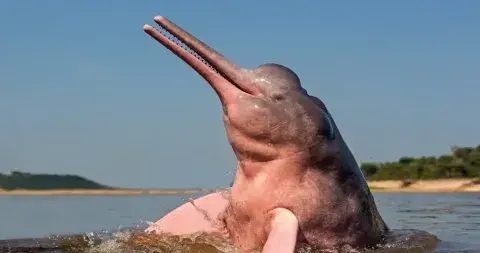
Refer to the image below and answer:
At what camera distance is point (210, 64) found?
7410 mm

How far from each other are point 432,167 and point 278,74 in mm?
71061

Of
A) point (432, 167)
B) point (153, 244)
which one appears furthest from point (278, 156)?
point (432, 167)

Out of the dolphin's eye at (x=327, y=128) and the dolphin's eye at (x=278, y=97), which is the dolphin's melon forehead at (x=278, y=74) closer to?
the dolphin's eye at (x=278, y=97)

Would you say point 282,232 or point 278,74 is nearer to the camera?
point 282,232

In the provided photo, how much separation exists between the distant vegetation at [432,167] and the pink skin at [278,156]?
216ft

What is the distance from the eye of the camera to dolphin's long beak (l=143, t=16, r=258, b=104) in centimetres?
717

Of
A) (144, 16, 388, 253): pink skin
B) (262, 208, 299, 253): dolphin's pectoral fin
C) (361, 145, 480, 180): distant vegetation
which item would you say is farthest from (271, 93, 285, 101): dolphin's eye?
(361, 145, 480, 180): distant vegetation

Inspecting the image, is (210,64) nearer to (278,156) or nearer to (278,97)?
(278,97)

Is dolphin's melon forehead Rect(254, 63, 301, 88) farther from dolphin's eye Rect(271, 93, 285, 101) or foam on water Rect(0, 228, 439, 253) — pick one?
foam on water Rect(0, 228, 439, 253)

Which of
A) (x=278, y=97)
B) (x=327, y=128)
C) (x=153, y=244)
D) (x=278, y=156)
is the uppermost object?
(x=278, y=97)

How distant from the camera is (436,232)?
11.5 m

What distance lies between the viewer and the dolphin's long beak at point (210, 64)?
23.5ft

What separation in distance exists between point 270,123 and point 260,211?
877 mm

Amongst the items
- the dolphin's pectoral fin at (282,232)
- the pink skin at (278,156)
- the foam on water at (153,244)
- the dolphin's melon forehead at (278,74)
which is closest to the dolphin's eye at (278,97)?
the pink skin at (278,156)
